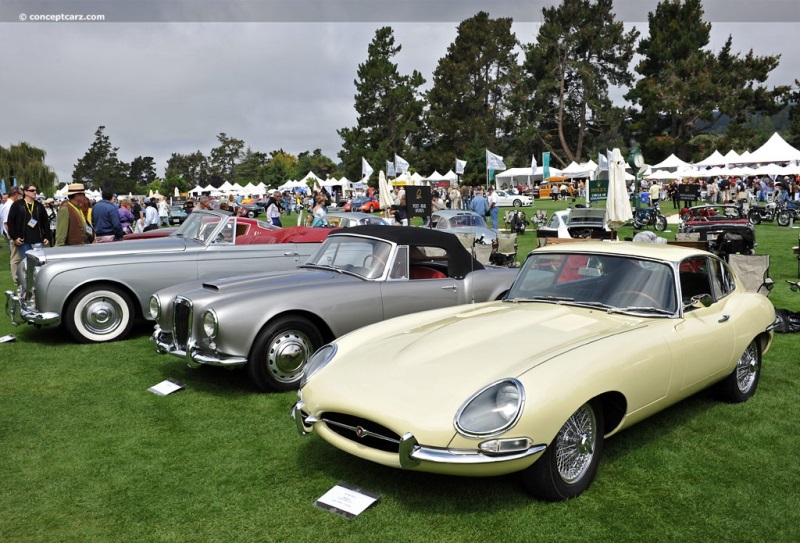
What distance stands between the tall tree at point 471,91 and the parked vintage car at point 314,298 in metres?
70.2

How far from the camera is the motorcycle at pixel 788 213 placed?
22.9 meters

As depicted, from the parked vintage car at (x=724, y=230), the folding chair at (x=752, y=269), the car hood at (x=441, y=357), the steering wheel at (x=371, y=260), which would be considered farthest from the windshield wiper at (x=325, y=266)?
the parked vintage car at (x=724, y=230)

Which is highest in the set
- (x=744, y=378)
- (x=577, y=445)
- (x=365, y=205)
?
(x=365, y=205)

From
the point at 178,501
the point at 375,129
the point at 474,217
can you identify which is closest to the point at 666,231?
the point at 474,217

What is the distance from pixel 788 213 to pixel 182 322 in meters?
24.0

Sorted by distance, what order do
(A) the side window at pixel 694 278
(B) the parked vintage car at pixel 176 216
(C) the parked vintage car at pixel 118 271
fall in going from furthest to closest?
(B) the parked vintage car at pixel 176 216
(C) the parked vintage car at pixel 118 271
(A) the side window at pixel 694 278

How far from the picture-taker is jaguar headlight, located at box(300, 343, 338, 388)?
13.3 feet

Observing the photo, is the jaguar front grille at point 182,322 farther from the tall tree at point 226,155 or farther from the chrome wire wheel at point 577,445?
the tall tree at point 226,155

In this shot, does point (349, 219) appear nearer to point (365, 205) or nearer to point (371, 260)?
point (371, 260)

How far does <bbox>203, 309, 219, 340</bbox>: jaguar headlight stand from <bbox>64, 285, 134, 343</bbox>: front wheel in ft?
9.77

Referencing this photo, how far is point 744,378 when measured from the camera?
521 centimetres

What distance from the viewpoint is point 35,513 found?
3.56m

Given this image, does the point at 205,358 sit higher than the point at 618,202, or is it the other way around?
the point at 618,202

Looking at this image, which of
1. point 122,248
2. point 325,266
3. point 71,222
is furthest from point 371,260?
point 71,222
